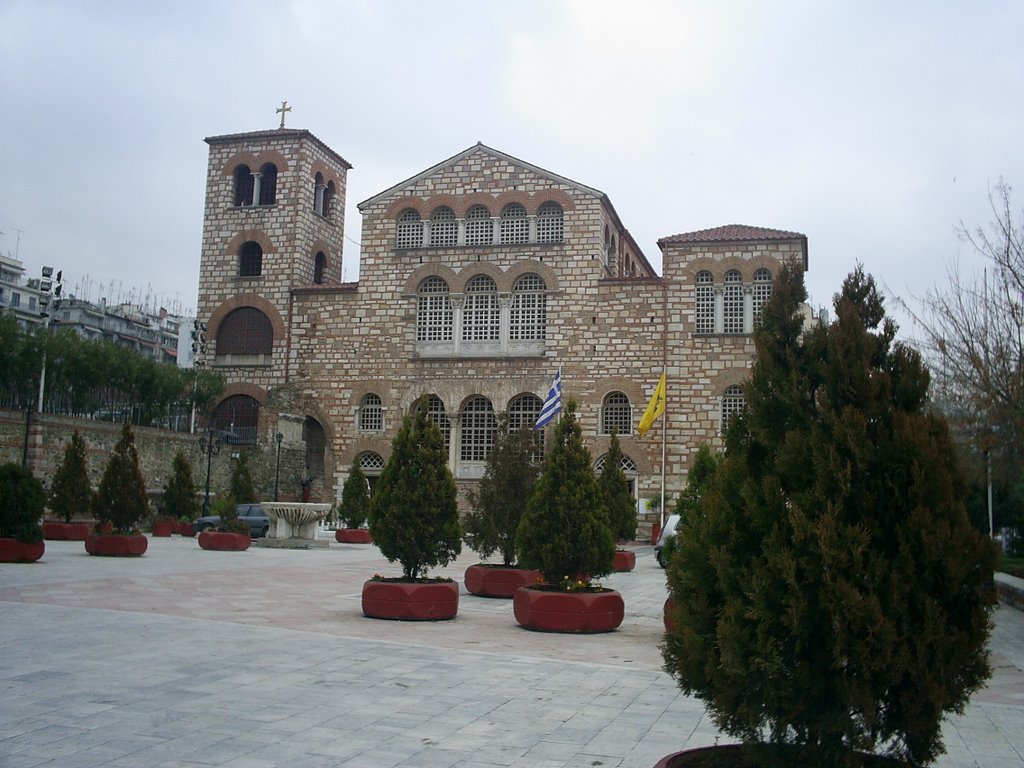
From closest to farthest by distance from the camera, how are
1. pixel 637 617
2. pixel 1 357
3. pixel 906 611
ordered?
pixel 906 611, pixel 637 617, pixel 1 357

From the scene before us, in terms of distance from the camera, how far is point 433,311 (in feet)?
113

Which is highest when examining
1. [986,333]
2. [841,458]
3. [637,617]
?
[986,333]

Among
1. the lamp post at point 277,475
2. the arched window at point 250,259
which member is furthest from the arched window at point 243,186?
the lamp post at point 277,475

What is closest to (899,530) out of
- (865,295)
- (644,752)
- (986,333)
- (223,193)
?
(865,295)

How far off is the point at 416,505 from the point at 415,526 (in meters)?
0.27

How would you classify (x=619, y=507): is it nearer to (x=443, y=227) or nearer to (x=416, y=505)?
(x=416, y=505)

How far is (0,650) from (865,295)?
7.62 metres

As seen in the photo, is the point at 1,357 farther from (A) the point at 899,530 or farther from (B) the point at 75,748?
(A) the point at 899,530

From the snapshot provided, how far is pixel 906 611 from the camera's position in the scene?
4004 millimetres

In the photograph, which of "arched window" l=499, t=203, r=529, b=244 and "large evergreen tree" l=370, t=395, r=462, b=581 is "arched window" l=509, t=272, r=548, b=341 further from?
"large evergreen tree" l=370, t=395, r=462, b=581

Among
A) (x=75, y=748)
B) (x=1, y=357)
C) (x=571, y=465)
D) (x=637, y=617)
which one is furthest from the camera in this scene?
(x=1, y=357)

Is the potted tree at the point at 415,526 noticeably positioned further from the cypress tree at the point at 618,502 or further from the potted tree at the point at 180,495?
the potted tree at the point at 180,495

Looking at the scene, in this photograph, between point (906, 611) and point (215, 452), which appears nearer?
point (906, 611)

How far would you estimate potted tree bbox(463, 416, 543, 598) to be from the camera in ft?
47.9
